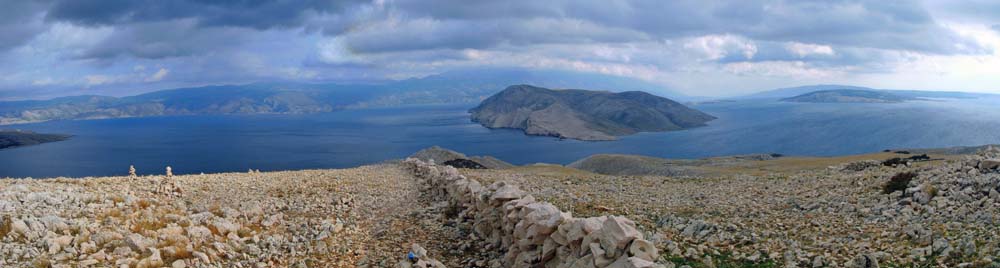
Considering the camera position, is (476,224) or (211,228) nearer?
(211,228)

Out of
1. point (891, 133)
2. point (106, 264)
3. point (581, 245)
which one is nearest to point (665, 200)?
point (581, 245)

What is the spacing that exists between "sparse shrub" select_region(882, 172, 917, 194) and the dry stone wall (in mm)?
11633

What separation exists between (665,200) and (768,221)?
5534 mm

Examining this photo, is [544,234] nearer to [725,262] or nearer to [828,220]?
[725,262]

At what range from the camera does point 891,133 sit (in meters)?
178

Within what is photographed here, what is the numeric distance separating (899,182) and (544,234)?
13.4 metres

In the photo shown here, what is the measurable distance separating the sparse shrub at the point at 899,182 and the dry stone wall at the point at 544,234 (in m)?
11.6

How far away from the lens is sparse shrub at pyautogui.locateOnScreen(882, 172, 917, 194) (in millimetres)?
15445

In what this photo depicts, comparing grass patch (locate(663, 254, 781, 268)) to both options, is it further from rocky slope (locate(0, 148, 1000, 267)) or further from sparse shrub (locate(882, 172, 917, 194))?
sparse shrub (locate(882, 172, 917, 194))

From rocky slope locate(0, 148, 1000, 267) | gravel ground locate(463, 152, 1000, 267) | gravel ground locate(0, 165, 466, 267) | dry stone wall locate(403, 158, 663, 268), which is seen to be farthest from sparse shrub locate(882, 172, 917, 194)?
gravel ground locate(0, 165, 466, 267)

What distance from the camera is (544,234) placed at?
8.94 metres

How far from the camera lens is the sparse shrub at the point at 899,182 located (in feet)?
50.7

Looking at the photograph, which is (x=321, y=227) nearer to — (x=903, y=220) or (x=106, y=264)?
(x=106, y=264)

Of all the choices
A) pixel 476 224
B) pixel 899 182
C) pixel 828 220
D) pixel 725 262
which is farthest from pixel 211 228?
pixel 899 182
